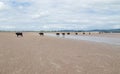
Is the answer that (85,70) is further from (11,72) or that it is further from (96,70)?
(11,72)

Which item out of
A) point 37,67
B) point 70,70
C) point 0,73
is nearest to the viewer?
point 0,73

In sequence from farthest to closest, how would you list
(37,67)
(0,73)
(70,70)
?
(37,67), (70,70), (0,73)

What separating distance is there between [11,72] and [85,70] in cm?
321

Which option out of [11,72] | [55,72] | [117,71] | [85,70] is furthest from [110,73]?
[11,72]

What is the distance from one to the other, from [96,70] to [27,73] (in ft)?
9.99

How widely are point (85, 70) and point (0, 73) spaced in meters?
3.64

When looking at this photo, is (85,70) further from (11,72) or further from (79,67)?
(11,72)

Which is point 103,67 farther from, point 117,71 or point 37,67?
point 37,67

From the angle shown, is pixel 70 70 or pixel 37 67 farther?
pixel 37 67

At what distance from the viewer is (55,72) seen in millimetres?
9664

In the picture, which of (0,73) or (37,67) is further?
(37,67)

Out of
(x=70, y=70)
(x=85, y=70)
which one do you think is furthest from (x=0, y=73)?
(x=85, y=70)

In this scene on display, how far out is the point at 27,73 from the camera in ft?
30.7

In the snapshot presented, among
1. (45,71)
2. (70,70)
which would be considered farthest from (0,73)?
(70,70)
